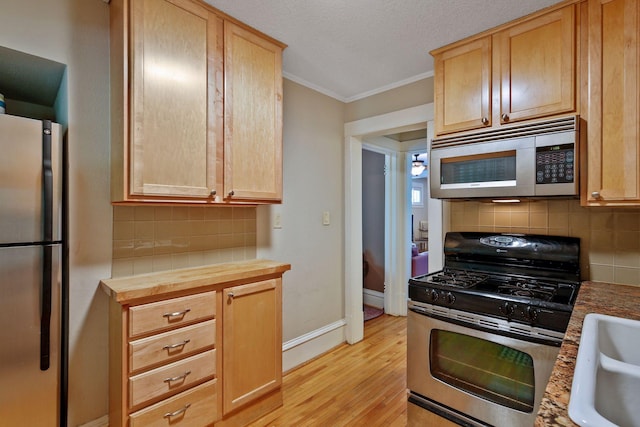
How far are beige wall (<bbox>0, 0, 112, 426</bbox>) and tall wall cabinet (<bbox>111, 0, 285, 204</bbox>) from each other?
10 cm

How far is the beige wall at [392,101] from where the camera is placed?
8.18 ft

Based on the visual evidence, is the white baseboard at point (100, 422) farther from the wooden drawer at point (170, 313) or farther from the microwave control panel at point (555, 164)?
the microwave control panel at point (555, 164)

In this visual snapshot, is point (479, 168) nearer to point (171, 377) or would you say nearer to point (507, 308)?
point (507, 308)

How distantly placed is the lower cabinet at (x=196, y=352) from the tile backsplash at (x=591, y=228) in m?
1.53

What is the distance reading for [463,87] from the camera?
6.45 feet

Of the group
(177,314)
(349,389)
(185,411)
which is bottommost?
(349,389)

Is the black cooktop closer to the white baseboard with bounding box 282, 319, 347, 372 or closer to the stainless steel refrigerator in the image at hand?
the white baseboard with bounding box 282, 319, 347, 372

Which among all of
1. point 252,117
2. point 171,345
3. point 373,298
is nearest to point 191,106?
point 252,117

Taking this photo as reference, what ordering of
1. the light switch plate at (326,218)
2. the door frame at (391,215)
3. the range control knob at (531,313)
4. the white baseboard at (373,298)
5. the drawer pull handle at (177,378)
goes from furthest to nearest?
the white baseboard at (373,298), the light switch plate at (326,218), the door frame at (391,215), the drawer pull handle at (177,378), the range control knob at (531,313)

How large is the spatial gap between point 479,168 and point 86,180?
83.0 inches

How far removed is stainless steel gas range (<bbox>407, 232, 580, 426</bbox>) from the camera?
145cm

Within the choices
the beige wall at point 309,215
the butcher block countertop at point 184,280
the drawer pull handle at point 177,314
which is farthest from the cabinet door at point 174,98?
the beige wall at point 309,215

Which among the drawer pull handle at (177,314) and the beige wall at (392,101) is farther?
the beige wall at (392,101)

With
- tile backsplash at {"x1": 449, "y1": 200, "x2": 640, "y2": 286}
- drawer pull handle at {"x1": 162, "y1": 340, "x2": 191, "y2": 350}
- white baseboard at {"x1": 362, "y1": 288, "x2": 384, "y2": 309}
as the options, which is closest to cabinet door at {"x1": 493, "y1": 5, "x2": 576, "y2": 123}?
tile backsplash at {"x1": 449, "y1": 200, "x2": 640, "y2": 286}
